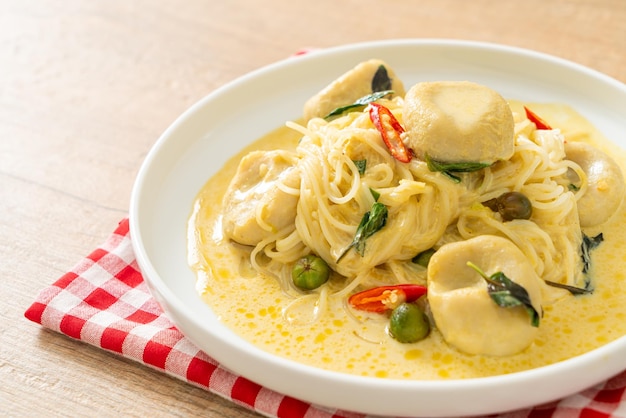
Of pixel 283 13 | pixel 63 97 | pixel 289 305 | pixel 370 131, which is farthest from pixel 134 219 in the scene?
pixel 283 13

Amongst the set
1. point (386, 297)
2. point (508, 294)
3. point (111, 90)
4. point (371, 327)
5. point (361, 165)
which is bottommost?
point (371, 327)

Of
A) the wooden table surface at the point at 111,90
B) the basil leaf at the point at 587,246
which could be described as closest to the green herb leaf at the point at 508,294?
the basil leaf at the point at 587,246

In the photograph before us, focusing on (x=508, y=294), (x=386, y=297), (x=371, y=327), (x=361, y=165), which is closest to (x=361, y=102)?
(x=361, y=165)

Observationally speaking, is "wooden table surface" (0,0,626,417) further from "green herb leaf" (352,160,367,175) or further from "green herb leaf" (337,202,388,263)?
"green herb leaf" (352,160,367,175)

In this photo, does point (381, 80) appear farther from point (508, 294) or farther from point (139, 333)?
point (139, 333)

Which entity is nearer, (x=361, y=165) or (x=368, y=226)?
(x=368, y=226)

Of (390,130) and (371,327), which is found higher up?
(390,130)

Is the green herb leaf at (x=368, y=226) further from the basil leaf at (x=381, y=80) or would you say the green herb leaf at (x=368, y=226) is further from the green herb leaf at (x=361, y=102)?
the basil leaf at (x=381, y=80)
